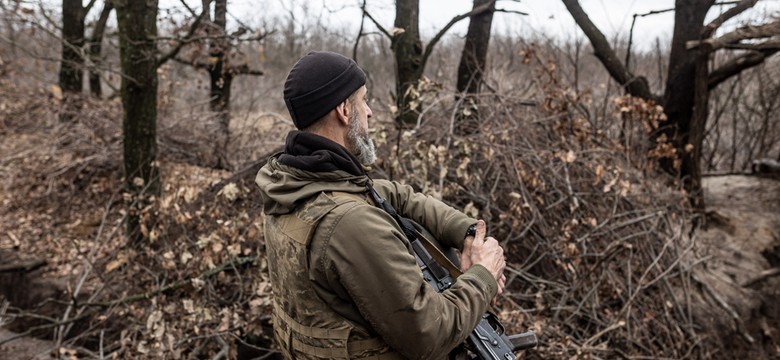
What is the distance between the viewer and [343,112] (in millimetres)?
1964

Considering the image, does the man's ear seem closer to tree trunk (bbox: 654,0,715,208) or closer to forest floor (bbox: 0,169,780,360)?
forest floor (bbox: 0,169,780,360)

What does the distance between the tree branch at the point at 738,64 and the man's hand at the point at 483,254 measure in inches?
219

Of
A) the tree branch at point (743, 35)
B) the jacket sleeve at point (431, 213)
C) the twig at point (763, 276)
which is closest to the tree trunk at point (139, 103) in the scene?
the jacket sleeve at point (431, 213)

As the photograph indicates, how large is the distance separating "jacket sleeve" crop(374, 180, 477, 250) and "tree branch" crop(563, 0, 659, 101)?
5389 mm

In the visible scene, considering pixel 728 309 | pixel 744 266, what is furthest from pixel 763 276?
pixel 728 309

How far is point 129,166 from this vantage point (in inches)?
229

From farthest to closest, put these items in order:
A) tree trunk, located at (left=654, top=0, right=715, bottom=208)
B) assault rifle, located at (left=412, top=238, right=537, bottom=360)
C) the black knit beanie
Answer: tree trunk, located at (left=654, top=0, right=715, bottom=208), assault rifle, located at (left=412, top=238, right=537, bottom=360), the black knit beanie

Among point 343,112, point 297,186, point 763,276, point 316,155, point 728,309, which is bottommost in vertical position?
point 728,309

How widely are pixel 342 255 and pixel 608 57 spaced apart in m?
6.21

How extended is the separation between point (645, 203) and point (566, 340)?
2023 millimetres

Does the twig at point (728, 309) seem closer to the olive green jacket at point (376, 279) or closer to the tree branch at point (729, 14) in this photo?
the tree branch at point (729, 14)

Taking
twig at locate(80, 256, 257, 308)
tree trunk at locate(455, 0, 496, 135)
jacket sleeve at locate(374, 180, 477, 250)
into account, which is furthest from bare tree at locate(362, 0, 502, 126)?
jacket sleeve at locate(374, 180, 477, 250)

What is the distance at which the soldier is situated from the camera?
1.68 meters

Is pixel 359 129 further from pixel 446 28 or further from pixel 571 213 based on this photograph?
pixel 446 28
